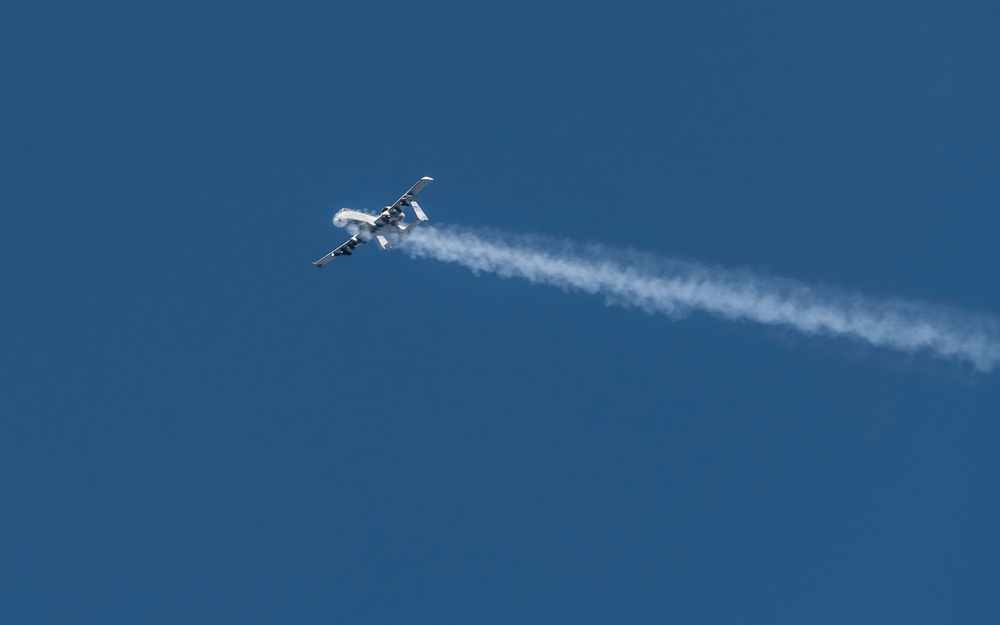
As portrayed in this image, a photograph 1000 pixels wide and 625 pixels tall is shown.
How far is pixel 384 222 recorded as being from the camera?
441ft

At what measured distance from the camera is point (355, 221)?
5315 inches

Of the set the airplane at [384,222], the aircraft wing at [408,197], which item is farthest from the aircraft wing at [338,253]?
the aircraft wing at [408,197]

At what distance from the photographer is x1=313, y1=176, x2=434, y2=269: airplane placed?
13350 centimetres

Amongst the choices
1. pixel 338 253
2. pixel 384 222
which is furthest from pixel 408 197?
pixel 338 253

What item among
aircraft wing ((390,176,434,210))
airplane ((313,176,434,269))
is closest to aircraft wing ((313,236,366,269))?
airplane ((313,176,434,269))

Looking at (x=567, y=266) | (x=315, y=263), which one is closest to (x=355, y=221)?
(x=315, y=263)

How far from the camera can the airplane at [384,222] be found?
133500 millimetres

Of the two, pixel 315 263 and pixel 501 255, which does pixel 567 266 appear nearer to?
pixel 501 255

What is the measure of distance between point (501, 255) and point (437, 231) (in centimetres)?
515

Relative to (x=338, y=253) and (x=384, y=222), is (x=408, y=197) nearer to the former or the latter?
(x=384, y=222)

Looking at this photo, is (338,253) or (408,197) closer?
(408,197)

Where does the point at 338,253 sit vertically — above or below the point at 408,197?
below

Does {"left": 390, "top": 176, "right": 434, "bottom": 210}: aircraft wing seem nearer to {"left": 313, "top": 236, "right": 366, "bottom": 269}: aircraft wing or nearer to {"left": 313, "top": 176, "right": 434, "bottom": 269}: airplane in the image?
{"left": 313, "top": 176, "right": 434, "bottom": 269}: airplane

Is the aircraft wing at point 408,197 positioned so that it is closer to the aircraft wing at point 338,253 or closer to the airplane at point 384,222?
the airplane at point 384,222
